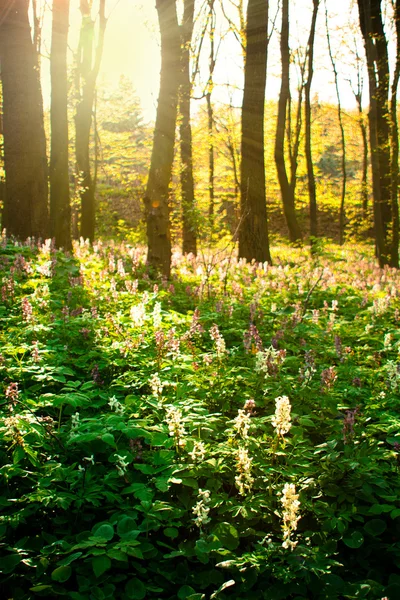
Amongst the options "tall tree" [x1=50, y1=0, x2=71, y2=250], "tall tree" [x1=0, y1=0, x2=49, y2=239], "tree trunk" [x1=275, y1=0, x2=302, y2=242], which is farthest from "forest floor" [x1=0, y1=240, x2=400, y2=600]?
"tree trunk" [x1=275, y1=0, x2=302, y2=242]

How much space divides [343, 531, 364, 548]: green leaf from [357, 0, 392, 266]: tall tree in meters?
12.7

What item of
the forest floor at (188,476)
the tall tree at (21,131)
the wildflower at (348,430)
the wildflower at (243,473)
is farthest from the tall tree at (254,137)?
the wildflower at (243,473)

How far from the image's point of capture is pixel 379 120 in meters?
15.6

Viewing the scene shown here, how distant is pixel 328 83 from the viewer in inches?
1232

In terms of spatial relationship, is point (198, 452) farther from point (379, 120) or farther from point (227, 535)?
point (379, 120)

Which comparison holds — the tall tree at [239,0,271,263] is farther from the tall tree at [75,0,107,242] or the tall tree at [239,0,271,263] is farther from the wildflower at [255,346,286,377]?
the wildflower at [255,346,286,377]

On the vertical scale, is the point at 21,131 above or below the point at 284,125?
below

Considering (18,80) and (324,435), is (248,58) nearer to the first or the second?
(18,80)

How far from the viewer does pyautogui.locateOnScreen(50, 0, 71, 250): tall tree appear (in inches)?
455

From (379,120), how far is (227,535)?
52.7 ft

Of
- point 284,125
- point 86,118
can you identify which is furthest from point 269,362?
point 284,125

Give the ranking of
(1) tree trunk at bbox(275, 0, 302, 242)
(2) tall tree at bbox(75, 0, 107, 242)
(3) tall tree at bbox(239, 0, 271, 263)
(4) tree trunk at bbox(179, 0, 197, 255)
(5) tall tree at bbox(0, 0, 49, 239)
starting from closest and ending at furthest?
(5) tall tree at bbox(0, 0, 49, 239)
(3) tall tree at bbox(239, 0, 271, 263)
(4) tree trunk at bbox(179, 0, 197, 255)
(2) tall tree at bbox(75, 0, 107, 242)
(1) tree trunk at bbox(275, 0, 302, 242)

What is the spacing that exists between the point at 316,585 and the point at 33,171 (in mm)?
10145

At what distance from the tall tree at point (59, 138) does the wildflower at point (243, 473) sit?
31.0 ft
